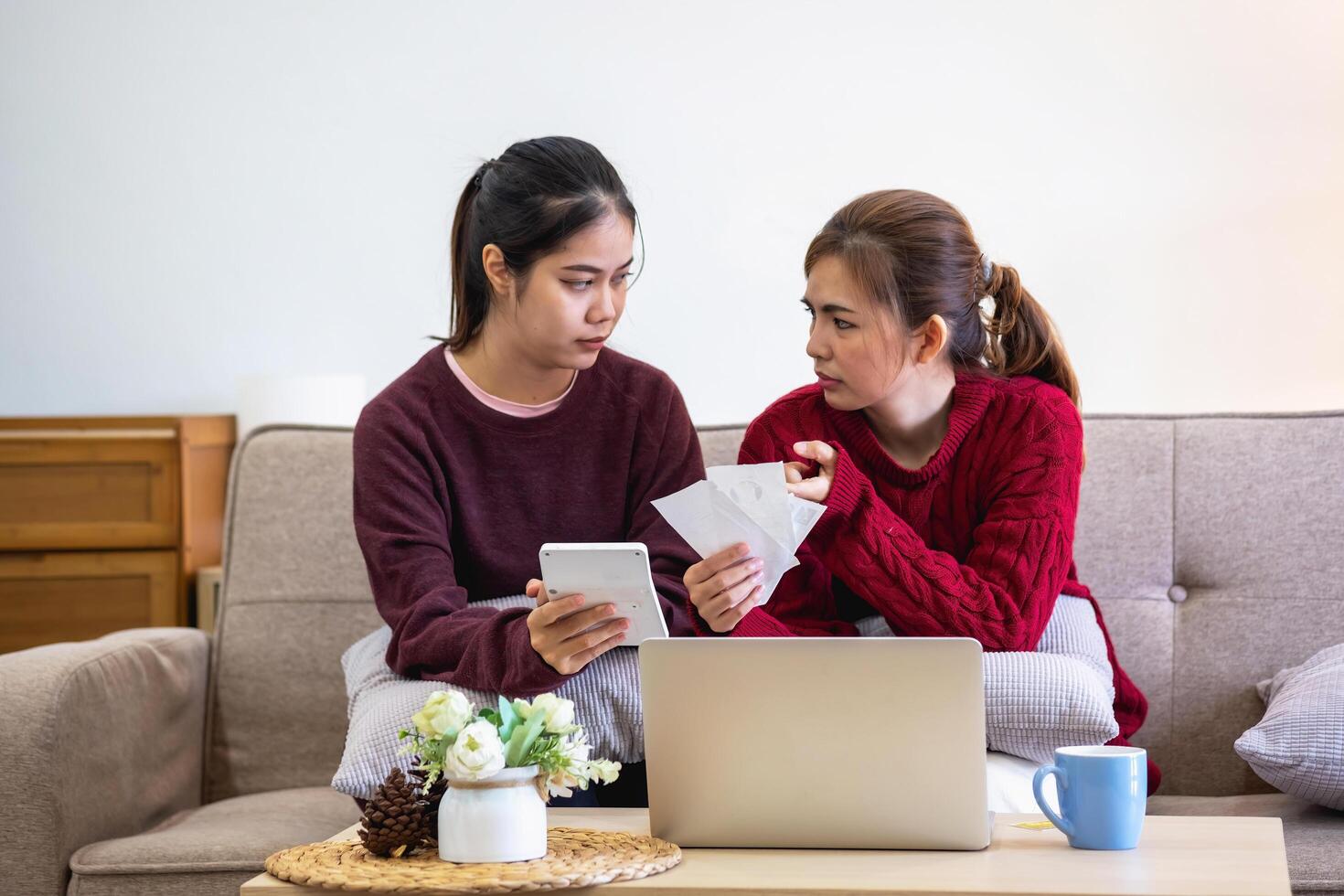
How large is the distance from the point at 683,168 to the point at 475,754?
7.27ft

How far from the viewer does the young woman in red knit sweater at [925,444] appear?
1.62m

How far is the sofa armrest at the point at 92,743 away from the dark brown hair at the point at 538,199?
0.71 m

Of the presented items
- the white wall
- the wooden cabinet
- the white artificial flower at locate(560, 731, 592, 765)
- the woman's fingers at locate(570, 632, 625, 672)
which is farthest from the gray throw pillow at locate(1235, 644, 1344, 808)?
the wooden cabinet

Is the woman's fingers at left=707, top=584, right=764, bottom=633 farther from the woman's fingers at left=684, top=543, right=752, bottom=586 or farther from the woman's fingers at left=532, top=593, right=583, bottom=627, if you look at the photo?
the woman's fingers at left=532, top=593, right=583, bottom=627

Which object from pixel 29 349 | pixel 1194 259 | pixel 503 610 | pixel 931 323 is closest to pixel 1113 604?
pixel 931 323

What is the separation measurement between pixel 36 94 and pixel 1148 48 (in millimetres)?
2550

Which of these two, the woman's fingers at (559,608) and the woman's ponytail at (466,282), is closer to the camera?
the woman's fingers at (559,608)

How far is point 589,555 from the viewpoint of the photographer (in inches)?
48.0

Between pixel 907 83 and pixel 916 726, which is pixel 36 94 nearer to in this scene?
pixel 907 83

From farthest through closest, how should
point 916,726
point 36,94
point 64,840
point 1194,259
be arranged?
point 36,94, point 1194,259, point 64,840, point 916,726

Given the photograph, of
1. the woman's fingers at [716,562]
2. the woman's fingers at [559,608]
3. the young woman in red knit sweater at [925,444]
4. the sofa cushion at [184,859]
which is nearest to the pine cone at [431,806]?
the woman's fingers at [559,608]

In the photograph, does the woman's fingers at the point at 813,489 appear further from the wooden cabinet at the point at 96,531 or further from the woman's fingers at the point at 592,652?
the wooden cabinet at the point at 96,531

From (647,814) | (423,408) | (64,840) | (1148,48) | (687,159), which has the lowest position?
(64,840)

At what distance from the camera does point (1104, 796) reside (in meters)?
1.10
